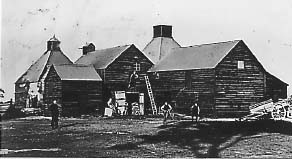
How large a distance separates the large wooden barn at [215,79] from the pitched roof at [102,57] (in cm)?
36

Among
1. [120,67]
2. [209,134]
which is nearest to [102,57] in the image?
[120,67]

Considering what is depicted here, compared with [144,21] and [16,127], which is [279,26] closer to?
[144,21]

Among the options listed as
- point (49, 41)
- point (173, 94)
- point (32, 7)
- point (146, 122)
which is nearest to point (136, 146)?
point (146, 122)

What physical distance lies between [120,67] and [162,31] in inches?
23.4

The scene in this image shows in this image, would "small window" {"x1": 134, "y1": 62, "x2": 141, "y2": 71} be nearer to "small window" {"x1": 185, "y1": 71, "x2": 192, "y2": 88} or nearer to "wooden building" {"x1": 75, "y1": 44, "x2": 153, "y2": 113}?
"wooden building" {"x1": 75, "y1": 44, "x2": 153, "y2": 113}

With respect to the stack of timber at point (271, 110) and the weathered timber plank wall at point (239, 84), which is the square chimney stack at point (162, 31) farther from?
the stack of timber at point (271, 110)

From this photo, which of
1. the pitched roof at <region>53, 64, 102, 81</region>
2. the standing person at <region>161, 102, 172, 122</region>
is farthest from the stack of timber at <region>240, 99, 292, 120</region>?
the pitched roof at <region>53, 64, 102, 81</region>

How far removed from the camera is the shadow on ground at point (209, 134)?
4.22 meters

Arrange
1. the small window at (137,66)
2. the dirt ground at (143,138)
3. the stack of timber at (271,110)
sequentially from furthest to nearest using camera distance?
1. the small window at (137,66)
2. the stack of timber at (271,110)
3. the dirt ground at (143,138)

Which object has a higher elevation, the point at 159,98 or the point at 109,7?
the point at 109,7

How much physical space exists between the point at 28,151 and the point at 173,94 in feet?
4.62

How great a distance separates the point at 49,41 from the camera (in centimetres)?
452

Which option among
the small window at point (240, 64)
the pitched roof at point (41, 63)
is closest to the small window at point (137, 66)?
the pitched roof at point (41, 63)

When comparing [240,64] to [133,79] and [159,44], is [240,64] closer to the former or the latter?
[159,44]
